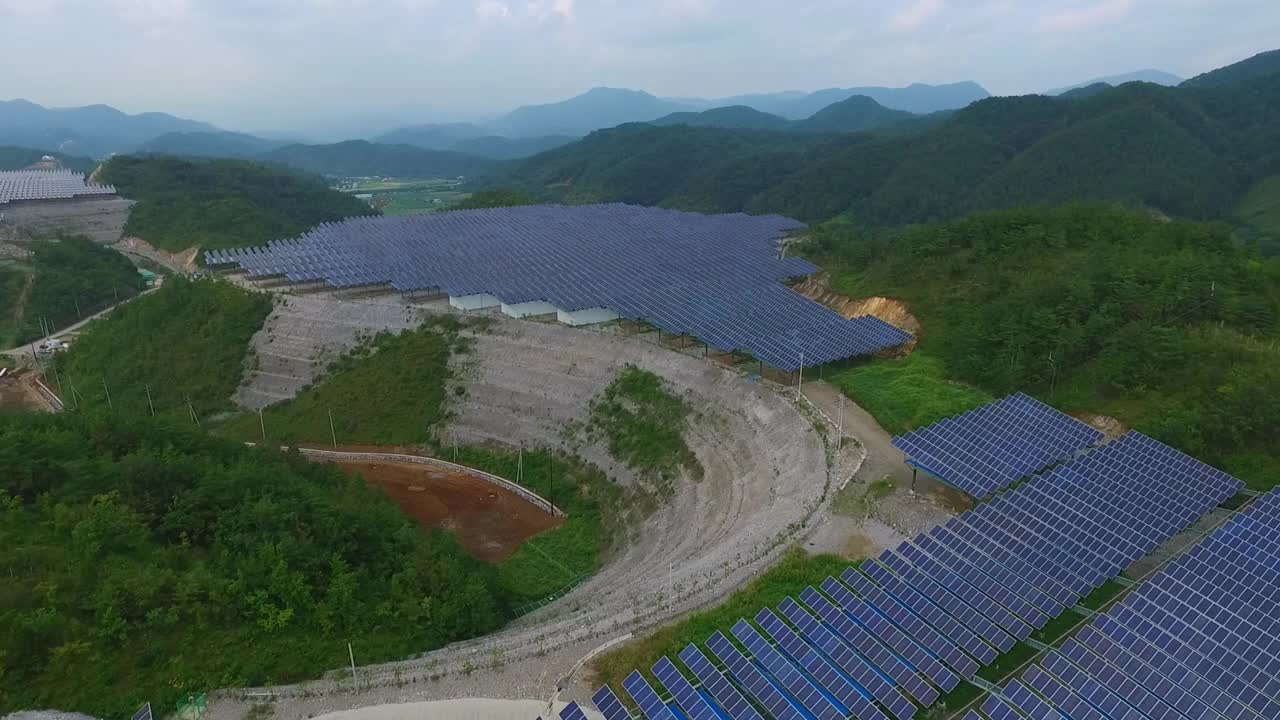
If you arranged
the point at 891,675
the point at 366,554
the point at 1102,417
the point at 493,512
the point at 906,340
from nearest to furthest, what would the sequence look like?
the point at 891,675 < the point at 366,554 < the point at 1102,417 < the point at 493,512 < the point at 906,340

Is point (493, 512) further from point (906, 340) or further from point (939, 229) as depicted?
point (939, 229)

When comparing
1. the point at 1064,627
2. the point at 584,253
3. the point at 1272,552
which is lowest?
the point at 1064,627

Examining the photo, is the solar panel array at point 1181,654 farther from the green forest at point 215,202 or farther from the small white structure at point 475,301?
the green forest at point 215,202

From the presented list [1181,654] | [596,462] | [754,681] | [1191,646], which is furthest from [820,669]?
[596,462]

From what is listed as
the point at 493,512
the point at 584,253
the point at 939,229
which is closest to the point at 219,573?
the point at 493,512

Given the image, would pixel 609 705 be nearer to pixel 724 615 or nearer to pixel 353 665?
pixel 724 615

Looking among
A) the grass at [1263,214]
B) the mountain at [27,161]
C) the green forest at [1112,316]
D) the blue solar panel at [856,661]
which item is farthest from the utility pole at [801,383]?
the mountain at [27,161]
